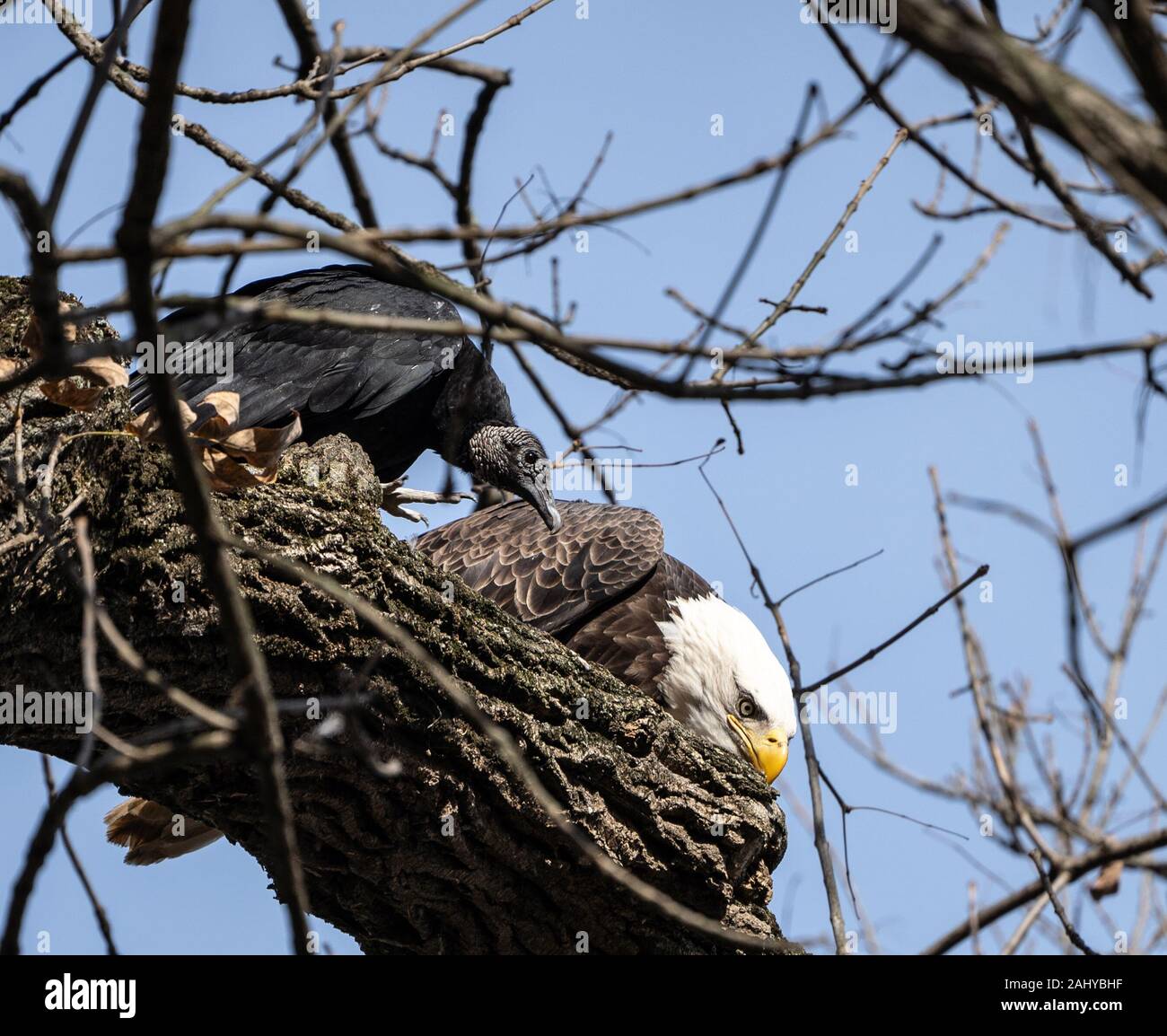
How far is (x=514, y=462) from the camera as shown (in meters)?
6.03

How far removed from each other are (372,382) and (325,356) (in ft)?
0.73

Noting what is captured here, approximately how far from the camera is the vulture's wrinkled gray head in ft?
19.5

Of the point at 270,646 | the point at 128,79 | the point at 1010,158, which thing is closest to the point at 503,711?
the point at 270,646

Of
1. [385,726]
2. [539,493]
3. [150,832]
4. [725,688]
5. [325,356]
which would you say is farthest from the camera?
[539,493]

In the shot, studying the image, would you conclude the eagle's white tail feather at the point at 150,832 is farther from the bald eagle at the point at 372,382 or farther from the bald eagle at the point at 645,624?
the bald eagle at the point at 645,624

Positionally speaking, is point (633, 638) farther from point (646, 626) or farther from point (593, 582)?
point (593, 582)

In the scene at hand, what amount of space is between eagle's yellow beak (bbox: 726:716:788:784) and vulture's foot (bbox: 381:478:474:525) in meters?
1.53

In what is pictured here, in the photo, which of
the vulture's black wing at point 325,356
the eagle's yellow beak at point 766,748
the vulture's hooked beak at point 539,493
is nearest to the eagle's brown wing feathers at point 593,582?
the vulture's hooked beak at point 539,493

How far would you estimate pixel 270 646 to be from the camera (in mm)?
2994

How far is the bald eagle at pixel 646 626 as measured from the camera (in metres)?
5.30

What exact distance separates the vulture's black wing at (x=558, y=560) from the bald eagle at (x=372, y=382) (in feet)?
0.65

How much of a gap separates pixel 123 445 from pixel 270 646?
590 mm

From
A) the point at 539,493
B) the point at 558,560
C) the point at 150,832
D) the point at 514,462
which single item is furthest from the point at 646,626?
the point at 150,832
